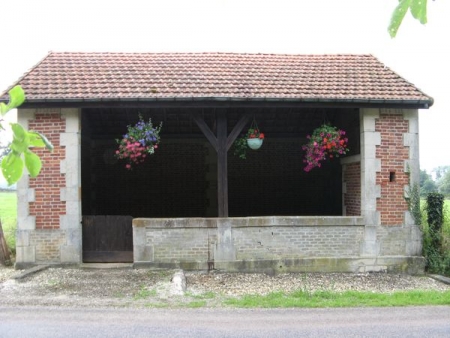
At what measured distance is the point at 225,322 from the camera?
5.50 metres

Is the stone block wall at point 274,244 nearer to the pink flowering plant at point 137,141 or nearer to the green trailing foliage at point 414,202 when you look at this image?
the green trailing foliage at point 414,202

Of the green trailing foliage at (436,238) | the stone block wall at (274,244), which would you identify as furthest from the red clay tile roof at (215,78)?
the stone block wall at (274,244)

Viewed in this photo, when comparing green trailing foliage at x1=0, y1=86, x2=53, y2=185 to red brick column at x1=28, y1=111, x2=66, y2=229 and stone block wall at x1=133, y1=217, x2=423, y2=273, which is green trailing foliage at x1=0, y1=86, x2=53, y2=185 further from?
red brick column at x1=28, y1=111, x2=66, y2=229

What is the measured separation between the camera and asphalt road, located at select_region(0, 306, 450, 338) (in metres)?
5.03

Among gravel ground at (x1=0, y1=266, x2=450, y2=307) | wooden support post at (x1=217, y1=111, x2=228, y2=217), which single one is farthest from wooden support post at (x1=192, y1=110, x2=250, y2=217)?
gravel ground at (x1=0, y1=266, x2=450, y2=307)

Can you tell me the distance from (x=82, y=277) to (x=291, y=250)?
398 cm

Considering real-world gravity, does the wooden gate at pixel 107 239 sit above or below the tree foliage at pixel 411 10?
below

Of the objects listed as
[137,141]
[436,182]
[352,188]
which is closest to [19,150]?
[137,141]

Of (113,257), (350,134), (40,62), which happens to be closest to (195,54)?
(40,62)

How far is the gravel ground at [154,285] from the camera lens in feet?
21.2

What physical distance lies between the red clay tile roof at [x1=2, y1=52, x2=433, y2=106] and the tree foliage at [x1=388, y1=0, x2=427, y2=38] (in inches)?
281

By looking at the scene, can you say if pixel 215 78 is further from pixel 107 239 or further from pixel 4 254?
pixel 4 254

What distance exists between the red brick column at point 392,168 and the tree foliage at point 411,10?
790 centimetres

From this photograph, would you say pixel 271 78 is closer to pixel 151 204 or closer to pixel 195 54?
pixel 195 54
